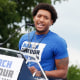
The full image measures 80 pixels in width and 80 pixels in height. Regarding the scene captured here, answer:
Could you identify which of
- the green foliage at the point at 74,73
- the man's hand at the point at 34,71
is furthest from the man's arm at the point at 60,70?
the green foliage at the point at 74,73

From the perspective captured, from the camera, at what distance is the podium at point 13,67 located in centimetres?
378

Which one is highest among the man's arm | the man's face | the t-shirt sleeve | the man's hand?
the man's face

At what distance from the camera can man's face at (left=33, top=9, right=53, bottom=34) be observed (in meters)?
5.07

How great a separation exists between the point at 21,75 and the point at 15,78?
0.23ft

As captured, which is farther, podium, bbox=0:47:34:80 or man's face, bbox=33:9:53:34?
man's face, bbox=33:9:53:34

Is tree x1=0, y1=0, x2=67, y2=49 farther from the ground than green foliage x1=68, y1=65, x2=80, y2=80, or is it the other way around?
tree x1=0, y1=0, x2=67, y2=49

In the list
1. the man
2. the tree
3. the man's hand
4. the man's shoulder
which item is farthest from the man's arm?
the tree

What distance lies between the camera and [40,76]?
4.31m

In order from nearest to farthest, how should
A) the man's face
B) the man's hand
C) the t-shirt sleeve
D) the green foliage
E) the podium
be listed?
the podium, the man's hand, the t-shirt sleeve, the man's face, the green foliage

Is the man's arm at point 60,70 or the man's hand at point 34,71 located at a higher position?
the man's hand at point 34,71

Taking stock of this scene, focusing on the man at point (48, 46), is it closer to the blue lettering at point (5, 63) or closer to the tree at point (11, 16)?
the blue lettering at point (5, 63)

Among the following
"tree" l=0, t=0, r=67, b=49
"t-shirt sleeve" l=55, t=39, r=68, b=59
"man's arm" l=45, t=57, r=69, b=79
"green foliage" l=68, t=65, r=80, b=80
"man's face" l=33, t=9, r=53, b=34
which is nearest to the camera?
"man's arm" l=45, t=57, r=69, b=79

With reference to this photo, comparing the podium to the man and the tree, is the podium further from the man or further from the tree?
the tree

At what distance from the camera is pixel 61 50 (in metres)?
4.98
